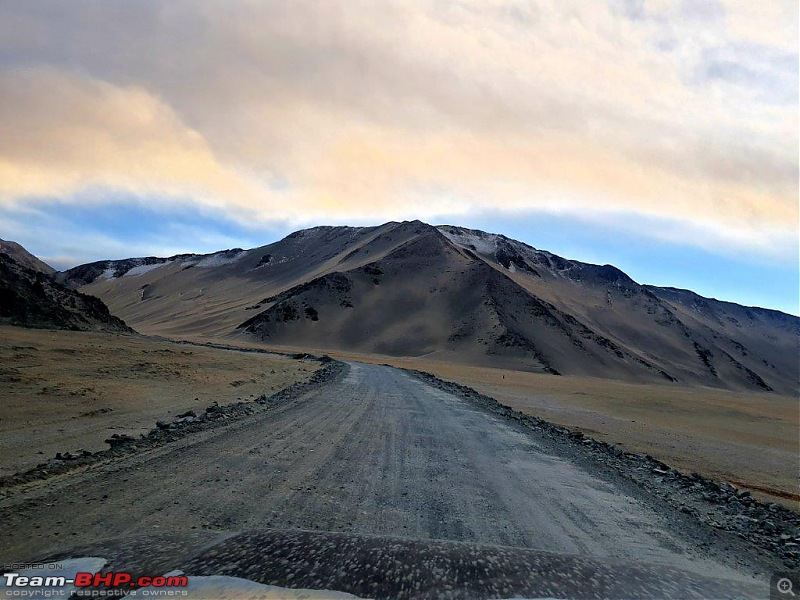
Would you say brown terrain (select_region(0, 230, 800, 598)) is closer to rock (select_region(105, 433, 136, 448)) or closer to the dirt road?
the dirt road

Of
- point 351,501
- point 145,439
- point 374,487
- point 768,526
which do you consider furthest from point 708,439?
point 145,439

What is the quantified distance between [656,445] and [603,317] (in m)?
181

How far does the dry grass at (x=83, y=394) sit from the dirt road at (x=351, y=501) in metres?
2.32

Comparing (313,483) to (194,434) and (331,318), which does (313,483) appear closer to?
(194,434)

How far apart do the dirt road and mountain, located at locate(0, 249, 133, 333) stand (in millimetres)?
43694

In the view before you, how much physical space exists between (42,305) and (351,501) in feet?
174

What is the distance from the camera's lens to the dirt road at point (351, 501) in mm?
5777

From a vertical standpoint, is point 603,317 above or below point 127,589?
above

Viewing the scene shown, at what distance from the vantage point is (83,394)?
16.4 m

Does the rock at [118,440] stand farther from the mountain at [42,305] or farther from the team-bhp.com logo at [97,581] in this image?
the mountain at [42,305]

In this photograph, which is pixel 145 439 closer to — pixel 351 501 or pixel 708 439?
pixel 351 501

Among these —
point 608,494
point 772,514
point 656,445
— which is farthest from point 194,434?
point 656,445

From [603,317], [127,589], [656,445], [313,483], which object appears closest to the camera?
[127,589]

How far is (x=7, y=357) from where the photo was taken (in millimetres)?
23484
